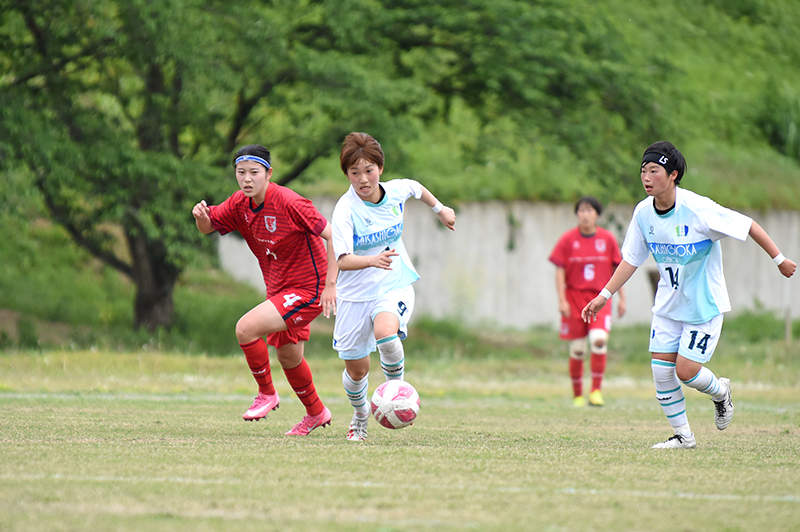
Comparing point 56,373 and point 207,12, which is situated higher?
point 207,12

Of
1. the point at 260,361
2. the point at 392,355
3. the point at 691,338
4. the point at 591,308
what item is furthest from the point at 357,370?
the point at 691,338

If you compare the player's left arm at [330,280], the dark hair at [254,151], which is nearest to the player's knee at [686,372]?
the player's left arm at [330,280]

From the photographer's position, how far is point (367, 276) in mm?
6801

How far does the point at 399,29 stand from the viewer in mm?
18312

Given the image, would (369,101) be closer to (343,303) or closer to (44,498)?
(343,303)

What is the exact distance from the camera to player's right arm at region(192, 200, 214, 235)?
6.73 meters

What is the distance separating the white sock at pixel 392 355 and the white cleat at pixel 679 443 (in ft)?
6.07

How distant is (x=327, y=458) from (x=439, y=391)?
7.93 metres

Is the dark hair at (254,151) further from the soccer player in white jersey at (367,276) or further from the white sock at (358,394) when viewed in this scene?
the white sock at (358,394)

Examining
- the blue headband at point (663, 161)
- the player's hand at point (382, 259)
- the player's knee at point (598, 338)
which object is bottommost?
the player's knee at point (598, 338)

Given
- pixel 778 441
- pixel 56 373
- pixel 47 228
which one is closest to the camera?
pixel 778 441

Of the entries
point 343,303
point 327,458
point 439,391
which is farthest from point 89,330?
point 327,458

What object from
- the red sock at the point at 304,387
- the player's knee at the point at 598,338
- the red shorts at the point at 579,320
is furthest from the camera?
the red shorts at the point at 579,320

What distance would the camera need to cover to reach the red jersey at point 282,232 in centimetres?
668
